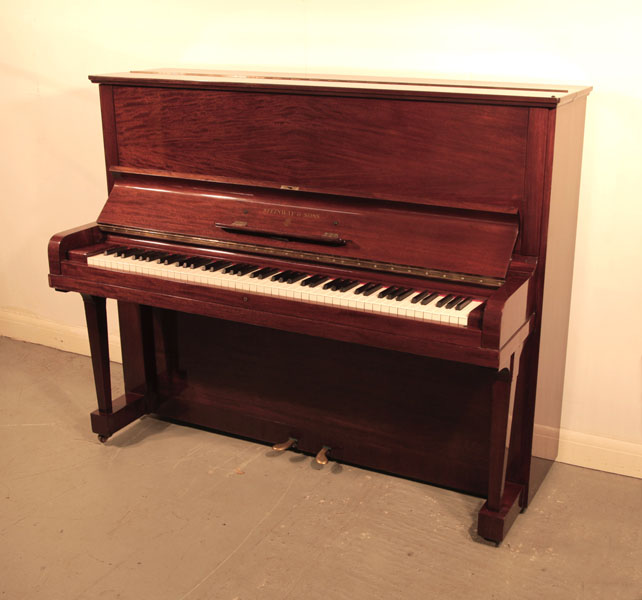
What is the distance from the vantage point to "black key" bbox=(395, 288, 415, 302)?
7.60 feet

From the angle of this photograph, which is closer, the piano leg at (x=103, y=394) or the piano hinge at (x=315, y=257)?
the piano hinge at (x=315, y=257)

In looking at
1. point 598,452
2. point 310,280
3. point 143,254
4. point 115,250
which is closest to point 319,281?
point 310,280

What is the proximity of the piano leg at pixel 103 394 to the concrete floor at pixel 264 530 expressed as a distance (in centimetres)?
7

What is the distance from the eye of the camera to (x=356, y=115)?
8.11 ft

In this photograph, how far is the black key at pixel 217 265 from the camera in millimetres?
2602

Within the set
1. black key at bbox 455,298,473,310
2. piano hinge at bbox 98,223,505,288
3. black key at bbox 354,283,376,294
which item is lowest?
black key at bbox 354,283,376,294

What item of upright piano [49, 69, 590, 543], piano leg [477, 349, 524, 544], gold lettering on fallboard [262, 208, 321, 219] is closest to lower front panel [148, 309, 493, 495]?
upright piano [49, 69, 590, 543]

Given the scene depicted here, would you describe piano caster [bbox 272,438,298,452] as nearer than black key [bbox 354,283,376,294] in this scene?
No

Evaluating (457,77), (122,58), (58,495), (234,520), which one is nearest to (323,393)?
(234,520)

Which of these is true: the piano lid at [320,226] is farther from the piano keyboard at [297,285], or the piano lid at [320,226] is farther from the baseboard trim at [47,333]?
the baseboard trim at [47,333]

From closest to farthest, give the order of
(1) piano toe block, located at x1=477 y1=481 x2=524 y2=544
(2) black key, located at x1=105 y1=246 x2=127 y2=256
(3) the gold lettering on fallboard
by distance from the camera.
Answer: (1) piano toe block, located at x1=477 y1=481 x2=524 y2=544
(3) the gold lettering on fallboard
(2) black key, located at x1=105 y1=246 x2=127 y2=256

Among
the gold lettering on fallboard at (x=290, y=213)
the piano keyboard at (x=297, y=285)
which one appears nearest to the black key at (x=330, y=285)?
the piano keyboard at (x=297, y=285)

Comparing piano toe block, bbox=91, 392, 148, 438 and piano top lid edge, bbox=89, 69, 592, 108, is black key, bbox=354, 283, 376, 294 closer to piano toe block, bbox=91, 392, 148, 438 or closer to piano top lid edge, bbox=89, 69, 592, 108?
piano top lid edge, bbox=89, 69, 592, 108

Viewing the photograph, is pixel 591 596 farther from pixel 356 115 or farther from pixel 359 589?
pixel 356 115
